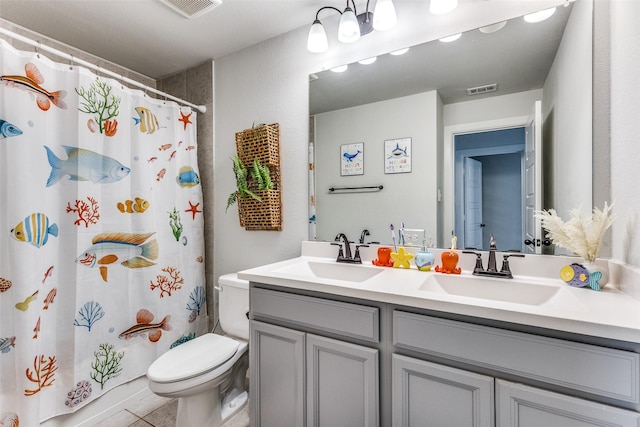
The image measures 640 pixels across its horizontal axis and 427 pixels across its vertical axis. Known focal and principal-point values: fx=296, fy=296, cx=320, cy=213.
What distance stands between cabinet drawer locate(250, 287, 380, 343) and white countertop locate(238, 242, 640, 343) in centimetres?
5

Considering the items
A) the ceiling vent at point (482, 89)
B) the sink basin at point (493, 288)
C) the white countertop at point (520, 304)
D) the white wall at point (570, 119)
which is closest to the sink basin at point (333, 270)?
the white countertop at point (520, 304)

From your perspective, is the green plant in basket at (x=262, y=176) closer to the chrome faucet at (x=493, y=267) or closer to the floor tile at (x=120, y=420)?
the chrome faucet at (x=493, y=267)

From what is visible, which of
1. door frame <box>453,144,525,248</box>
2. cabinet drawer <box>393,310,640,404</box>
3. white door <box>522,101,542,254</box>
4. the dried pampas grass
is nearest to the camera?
cabinet drawer <box>393,310,640,404</box>

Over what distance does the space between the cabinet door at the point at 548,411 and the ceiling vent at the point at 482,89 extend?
1.20 m

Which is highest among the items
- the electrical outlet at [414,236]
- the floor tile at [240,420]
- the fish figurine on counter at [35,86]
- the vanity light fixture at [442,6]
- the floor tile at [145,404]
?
the vanity light fixture at [442,6]

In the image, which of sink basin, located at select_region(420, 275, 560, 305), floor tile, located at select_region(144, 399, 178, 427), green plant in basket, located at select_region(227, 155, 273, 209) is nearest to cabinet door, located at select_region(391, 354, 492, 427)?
sink basin, located at select_region(420, 275, 560, 305)

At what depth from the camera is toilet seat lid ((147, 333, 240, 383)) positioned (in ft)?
4.39

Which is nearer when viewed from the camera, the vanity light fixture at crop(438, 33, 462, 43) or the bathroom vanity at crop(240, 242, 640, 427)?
the bathroom vanity at crop(240, 242, 640, 427)

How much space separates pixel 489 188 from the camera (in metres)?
1.37

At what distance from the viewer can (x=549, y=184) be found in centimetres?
125

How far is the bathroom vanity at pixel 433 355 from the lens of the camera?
2.45 ft

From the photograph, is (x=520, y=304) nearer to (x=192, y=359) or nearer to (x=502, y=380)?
(x=502, y=380)

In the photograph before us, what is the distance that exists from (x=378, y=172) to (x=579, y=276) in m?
0.95

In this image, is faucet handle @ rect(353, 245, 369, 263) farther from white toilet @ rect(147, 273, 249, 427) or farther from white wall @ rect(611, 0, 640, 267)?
white wall @ rect(611, 0, 640, 267)
